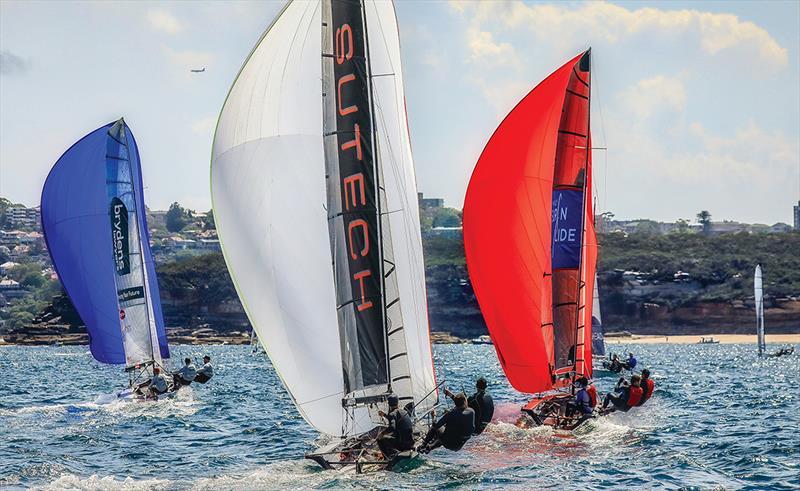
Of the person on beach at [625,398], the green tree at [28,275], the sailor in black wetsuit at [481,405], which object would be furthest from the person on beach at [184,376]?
the green tree at [28,275]

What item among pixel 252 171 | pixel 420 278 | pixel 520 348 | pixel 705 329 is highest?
pixel 252 171

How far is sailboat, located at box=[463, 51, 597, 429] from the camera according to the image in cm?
2527

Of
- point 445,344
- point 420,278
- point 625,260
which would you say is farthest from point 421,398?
point 625,260

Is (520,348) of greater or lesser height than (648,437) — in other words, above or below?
above

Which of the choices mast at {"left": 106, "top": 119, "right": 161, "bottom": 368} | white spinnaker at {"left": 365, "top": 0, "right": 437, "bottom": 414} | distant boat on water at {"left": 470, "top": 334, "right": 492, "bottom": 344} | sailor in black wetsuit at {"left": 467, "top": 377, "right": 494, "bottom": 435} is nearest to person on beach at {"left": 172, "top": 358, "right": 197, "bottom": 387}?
mast at {"left": 106, "top": 119, "right": 161, "bottom": 368}

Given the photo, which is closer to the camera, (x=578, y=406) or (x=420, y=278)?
(x=420, y=278)

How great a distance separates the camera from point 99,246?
3166 cm

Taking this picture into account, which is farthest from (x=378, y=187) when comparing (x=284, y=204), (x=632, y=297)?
(x=632, y=297)

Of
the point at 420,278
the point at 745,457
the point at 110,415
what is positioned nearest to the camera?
the point at 420,278

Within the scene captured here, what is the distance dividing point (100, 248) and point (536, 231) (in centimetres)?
1290

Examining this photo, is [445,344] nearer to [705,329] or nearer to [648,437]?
[705,329]

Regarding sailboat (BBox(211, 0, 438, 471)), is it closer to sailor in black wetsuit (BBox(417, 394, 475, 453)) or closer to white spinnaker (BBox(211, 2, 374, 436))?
white spinnaker (BBox(211, 2, 374, 436))

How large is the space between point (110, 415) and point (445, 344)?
92.1 m

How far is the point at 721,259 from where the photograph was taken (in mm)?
135125
